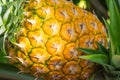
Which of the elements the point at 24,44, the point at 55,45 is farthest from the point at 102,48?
the point at 24,44

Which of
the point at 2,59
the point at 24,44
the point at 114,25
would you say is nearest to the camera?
the point at 114,25

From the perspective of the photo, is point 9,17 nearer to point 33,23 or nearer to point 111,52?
point 33,23

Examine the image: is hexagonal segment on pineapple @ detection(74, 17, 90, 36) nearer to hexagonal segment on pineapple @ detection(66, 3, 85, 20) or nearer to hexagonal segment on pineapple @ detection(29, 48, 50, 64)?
hexagonal segment on pineapple @ detection(66, 3, 85, 20)

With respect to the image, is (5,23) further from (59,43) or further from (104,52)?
(104,52)

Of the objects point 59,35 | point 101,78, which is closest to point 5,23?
point 59,35

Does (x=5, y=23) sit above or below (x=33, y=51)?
above

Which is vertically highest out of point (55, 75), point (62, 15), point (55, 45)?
point (62, 15)
